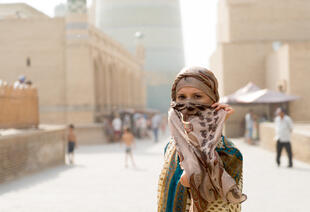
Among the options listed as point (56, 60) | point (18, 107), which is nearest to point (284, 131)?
point (18, 107)

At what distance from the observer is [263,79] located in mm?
21375

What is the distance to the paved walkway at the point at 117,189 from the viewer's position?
606 cm

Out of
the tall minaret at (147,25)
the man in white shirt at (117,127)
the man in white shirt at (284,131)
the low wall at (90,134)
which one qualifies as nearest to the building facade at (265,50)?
the man in white shirt at (117,127)

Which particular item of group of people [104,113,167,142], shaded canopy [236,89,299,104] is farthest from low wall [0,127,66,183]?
shaded canopy [236,89,299,104]

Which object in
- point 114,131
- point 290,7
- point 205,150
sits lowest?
point 114,131

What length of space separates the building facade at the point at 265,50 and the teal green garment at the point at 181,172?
16209mm

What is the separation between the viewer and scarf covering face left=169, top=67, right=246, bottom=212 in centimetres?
222

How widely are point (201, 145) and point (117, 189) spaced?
544cm

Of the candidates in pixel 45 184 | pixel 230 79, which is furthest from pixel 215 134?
pixel 230 79

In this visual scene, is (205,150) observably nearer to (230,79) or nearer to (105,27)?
(230,79)

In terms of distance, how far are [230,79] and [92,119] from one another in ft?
24.3

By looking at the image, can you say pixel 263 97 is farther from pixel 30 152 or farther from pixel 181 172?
pixel 181 172

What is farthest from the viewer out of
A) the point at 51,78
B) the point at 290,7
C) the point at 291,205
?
the point at 290,7

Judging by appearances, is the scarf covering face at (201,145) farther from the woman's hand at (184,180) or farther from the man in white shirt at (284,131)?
the man in white shirt at (284,131)
